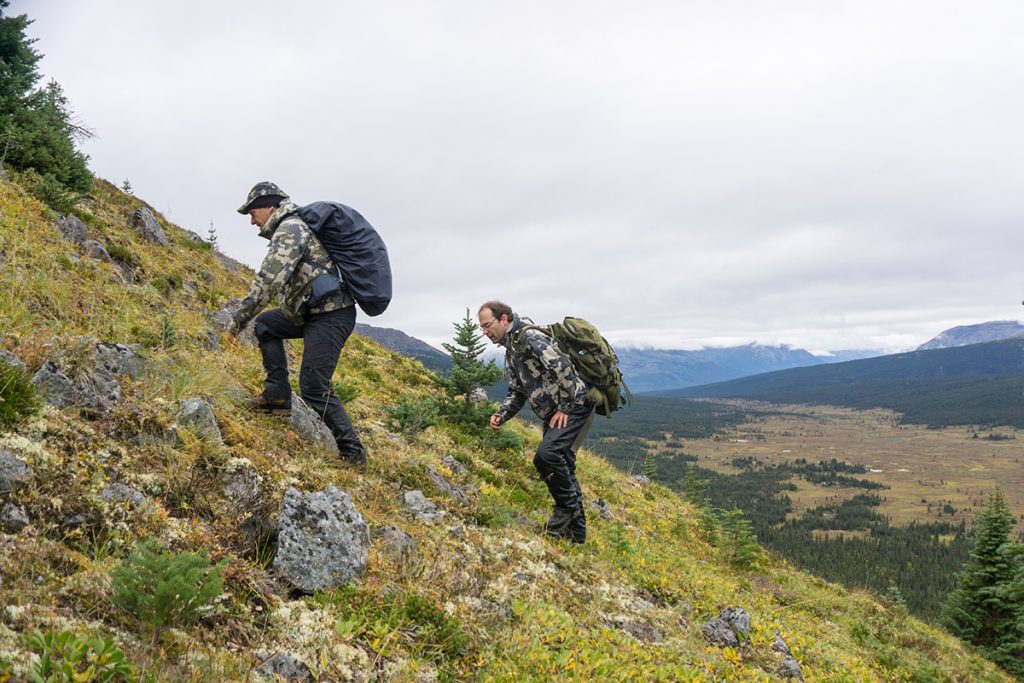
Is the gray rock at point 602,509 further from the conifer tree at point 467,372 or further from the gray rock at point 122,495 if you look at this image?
the gray rock at point 122,495

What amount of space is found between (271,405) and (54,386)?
7.81 ft

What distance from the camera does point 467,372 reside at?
1179cm

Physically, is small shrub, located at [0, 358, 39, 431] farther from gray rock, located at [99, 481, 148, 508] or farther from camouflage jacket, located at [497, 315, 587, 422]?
camouflage jacket, located at [497, 315, 587, 422]

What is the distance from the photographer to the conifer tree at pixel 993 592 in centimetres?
3653

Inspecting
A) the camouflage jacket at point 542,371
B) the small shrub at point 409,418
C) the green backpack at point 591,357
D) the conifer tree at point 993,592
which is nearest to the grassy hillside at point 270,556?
the small shrub at point 409,418

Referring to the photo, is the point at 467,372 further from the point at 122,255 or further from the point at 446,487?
the point at 122,255

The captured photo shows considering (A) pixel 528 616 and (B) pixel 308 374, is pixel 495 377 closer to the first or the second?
(B) pixel 308 374

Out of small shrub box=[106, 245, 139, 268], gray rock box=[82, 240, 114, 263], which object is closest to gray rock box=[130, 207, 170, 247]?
small shrub box=[106, 245, 139, 268]

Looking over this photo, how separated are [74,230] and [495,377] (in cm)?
970

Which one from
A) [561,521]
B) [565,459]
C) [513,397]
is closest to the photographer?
[565,459]

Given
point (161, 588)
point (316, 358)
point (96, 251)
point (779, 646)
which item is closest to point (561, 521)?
point (779, 646)

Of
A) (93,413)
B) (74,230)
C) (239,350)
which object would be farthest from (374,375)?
(93,413)

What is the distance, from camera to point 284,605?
12.1 ft

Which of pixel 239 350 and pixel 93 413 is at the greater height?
pixel 239 350
